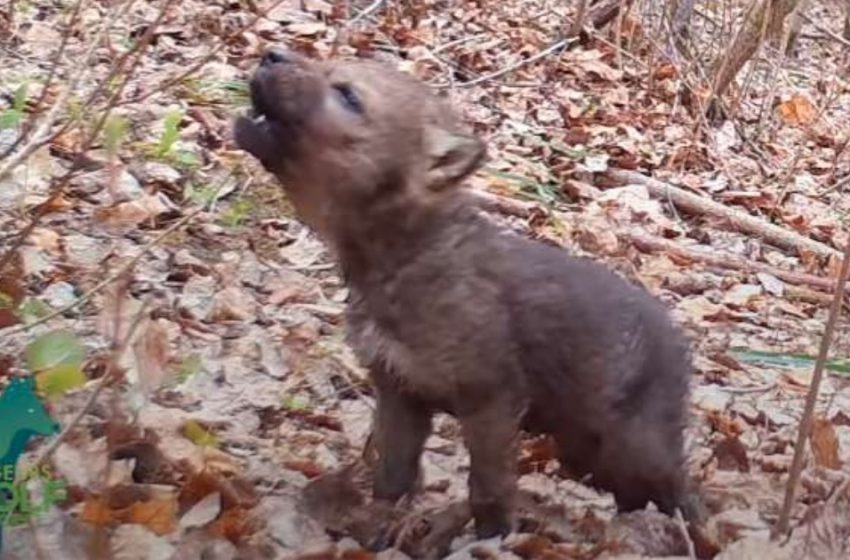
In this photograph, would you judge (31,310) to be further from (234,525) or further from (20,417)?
(20,417)

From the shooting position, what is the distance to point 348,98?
14.5 feet

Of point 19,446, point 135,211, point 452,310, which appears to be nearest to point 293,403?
point 452,310

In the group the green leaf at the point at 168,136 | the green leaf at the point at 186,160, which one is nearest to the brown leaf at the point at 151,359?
the green leaf at the point at 168,136

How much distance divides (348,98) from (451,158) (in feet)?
1.05

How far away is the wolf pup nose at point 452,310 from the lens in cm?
428

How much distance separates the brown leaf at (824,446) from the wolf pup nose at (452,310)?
81cm

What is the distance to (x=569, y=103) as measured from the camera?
10352mm

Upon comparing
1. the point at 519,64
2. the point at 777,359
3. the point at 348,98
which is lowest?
the point at 519,64

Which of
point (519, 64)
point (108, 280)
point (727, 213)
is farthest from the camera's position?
point (519, 64)

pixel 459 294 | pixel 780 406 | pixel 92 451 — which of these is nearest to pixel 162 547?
pixel 92 451

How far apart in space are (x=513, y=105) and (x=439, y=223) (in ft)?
18.3

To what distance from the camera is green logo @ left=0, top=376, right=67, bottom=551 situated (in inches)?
129

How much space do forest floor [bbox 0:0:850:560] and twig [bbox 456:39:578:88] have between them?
0.16 feet

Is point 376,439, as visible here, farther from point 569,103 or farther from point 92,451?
point 569,103
